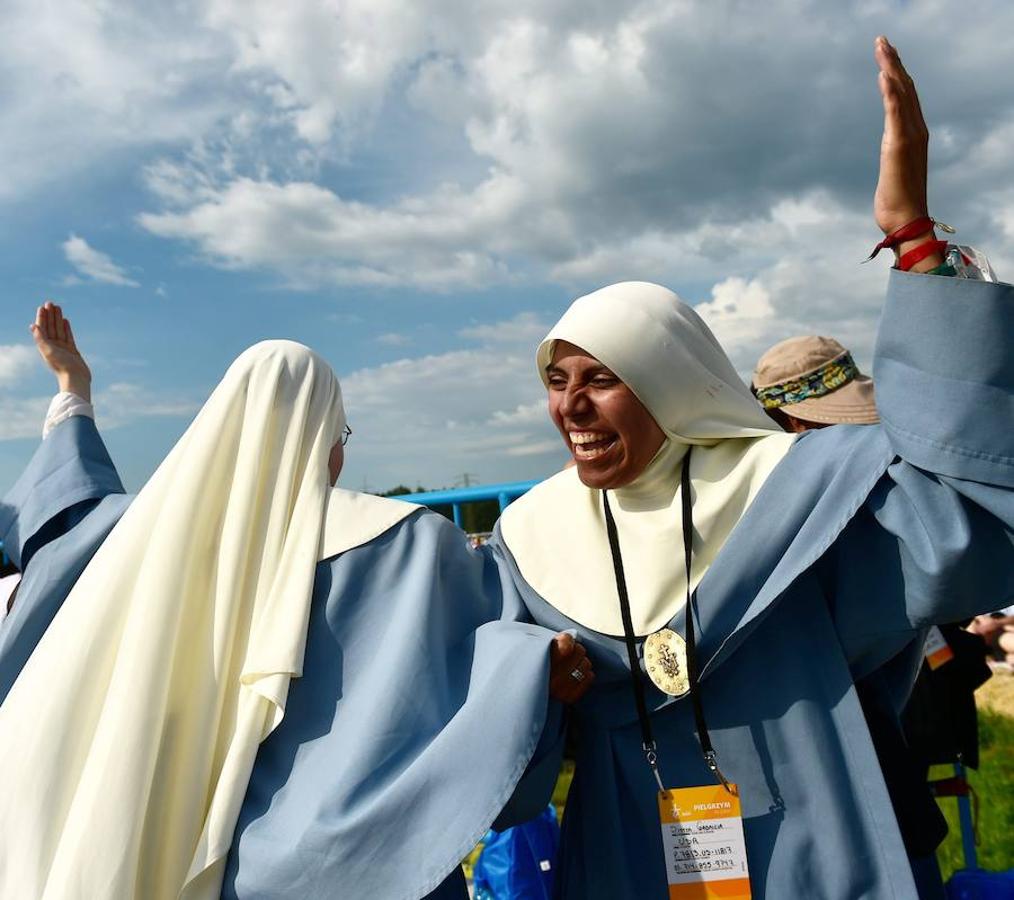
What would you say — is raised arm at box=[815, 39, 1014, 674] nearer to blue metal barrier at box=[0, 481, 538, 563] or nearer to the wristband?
the wristband

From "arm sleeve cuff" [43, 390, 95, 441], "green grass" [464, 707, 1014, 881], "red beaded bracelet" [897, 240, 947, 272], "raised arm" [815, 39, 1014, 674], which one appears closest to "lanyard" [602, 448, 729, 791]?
"raised arm" [815, 39, 1014, 674]

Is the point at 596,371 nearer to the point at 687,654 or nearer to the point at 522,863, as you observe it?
the point at 687,654

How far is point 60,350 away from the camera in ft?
10.2

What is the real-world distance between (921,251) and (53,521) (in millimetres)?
2442

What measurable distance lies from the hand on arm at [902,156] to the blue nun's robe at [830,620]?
125mm

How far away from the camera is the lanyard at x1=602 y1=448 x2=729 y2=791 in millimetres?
2027

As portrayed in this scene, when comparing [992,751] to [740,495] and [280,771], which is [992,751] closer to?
[740,495]

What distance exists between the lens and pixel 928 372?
1.77 metres

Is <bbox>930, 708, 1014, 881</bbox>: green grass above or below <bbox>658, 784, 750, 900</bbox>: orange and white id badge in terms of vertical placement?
below

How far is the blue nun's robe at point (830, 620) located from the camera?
1.74m

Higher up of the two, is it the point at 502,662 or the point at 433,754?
the point at 502,662

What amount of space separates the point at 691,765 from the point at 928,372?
3.28ft

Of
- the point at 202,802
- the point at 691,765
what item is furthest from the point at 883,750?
the point at 202,802

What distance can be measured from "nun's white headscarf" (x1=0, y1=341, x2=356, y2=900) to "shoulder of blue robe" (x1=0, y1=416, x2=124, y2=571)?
463mm
